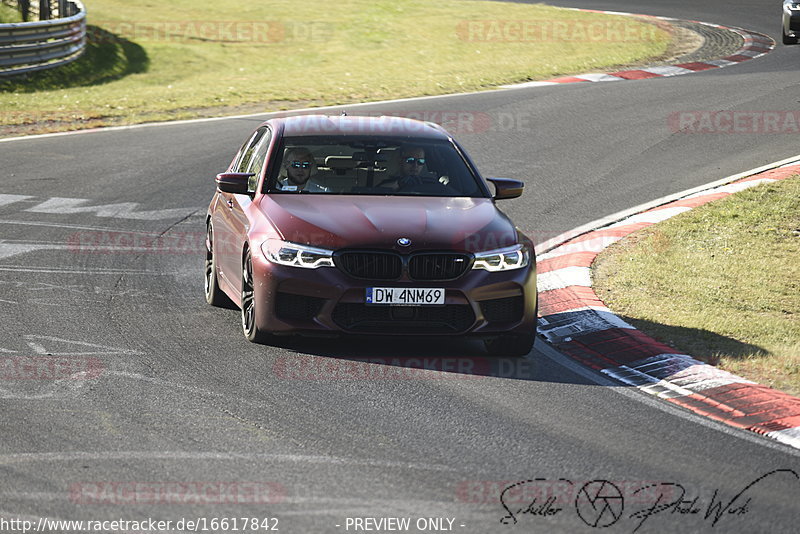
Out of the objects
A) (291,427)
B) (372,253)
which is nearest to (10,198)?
(372,253)

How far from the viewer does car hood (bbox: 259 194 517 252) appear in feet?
27.3

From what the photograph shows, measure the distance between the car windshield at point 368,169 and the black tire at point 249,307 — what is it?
31.0 inches

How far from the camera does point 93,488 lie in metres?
5.71

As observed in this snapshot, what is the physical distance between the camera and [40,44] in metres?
25.7

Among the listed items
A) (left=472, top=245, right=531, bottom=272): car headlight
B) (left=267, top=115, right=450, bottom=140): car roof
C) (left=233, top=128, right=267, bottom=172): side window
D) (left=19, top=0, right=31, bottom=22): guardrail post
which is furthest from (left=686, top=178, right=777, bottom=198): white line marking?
(left=19, top=0, right=31, bottom=22): guardrail post

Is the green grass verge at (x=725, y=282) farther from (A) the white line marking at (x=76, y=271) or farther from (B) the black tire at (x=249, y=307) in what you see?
(A) the white line marking at (x=76, y=271)

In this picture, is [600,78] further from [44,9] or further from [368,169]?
[368,169]

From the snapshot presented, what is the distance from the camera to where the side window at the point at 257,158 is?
9.57m

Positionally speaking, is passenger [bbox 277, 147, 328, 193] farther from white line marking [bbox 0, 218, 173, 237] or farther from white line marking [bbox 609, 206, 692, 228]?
white line marking [bbox 609, 206, 692, 228]

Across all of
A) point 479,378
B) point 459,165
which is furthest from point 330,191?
point 479,378

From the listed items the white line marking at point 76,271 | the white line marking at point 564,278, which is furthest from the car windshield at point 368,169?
the white line marking at point 76,271

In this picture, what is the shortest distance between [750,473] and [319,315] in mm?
3157

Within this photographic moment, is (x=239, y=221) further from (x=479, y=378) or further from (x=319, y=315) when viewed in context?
(x=479, y=378)
